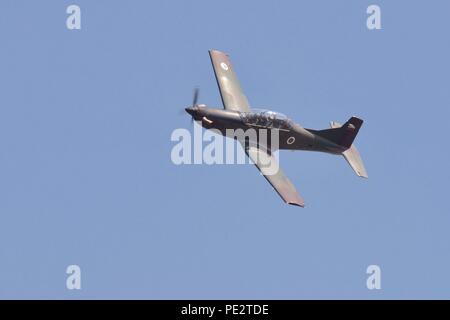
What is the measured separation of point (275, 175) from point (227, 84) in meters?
9.78

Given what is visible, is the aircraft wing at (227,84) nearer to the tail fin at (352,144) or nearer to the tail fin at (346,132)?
the tail fin at (346,132)

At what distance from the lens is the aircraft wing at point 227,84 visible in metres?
63.9

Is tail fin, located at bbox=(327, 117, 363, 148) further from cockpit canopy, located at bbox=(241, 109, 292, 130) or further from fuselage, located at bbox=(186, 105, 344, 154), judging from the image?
cockpit canopy, located at bbox=(241, 109, 292, 130)

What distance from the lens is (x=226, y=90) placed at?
213 feet

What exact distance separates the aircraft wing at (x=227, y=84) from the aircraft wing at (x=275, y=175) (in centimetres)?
454

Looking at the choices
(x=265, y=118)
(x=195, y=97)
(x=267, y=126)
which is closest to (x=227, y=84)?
(x=265, y=118)

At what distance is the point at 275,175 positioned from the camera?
191 feet

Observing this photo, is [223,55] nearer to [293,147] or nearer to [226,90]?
[226,90]

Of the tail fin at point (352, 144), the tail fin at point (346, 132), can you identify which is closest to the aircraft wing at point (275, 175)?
the tail fin at point (346, 132)

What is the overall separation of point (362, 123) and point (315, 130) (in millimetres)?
3281

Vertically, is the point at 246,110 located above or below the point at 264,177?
above

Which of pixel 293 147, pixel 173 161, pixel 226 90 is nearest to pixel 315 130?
pixel 293 147

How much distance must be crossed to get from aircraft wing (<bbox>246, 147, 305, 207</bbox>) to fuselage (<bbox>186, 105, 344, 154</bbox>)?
135 centimetres
